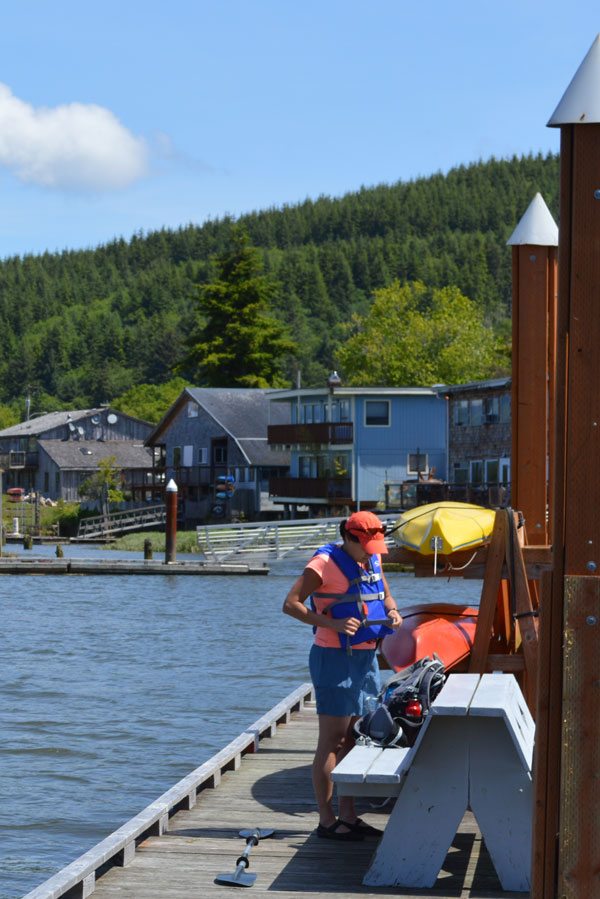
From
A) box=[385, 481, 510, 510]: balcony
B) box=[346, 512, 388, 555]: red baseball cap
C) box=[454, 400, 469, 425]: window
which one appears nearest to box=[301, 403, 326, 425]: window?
box=[454, 400, 469, 425]: window

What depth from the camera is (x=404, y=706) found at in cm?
795

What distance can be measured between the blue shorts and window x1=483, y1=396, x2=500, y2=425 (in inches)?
2144

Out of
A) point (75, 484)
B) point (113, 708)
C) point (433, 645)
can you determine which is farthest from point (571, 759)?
point (75, 484)

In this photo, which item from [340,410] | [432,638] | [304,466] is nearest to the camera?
[432,638]

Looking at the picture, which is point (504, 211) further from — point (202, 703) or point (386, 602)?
point (386, 602)

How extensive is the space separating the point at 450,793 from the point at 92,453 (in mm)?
109750

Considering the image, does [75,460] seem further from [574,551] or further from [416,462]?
[574,551]

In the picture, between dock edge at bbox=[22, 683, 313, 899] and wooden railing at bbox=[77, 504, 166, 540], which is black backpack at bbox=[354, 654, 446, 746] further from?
wooden railing at bbox=[77, 504, 166, 540]

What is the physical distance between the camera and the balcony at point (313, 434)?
6731cm

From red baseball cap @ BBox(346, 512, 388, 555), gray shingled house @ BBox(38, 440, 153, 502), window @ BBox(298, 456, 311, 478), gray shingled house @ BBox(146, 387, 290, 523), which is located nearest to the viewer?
red baseball cap @ BBox(346, 512, 388, 555)

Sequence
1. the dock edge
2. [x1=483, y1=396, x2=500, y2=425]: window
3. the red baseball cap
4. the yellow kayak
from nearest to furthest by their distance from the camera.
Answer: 1. the dock edge
2. the red baseball cap
3. the yellow kayak
4. [x1=483, y1=396, x2=500, y2=425]: window

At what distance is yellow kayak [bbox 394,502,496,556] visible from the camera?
988 centimetres

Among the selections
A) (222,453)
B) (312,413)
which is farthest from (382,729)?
(222,453)

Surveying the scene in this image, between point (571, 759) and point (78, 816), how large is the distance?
29.6 feet
